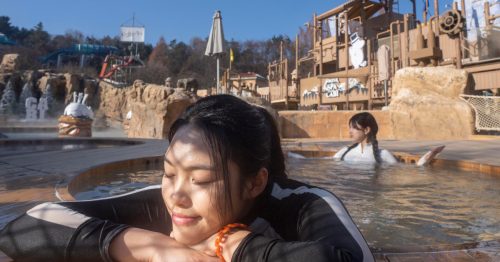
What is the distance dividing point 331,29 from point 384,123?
19080 mm

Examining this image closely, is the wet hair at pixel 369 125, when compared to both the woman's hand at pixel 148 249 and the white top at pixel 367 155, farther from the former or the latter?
the woman's hand at pixel 148 249

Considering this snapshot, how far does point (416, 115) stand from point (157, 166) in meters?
7.67

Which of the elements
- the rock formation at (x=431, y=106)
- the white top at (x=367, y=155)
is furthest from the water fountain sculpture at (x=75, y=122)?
the rock formation at (x=431, y=106)

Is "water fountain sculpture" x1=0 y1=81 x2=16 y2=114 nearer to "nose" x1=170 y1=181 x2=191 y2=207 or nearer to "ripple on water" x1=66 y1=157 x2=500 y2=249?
"ripple on water" x1=66 y1=157 x2=500 y2=249

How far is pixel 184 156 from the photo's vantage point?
1.04 m

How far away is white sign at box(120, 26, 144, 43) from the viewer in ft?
166

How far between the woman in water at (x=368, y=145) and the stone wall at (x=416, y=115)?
5.42 m

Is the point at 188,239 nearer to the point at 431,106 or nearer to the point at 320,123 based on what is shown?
the point at 431,106

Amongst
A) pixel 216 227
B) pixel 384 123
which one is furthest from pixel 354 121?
pixel 384 123

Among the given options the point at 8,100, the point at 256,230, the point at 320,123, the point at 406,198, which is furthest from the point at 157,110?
the point at 8,100

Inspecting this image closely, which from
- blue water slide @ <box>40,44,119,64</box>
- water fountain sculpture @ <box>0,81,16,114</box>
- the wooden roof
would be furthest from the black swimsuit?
blue water slide @ <box>40,44,119,64</box>

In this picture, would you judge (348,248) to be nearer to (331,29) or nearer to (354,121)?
(354,121)

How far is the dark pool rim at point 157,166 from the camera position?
1360 mm

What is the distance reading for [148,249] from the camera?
102 centimetres
